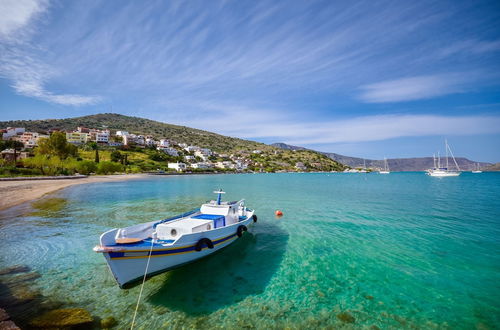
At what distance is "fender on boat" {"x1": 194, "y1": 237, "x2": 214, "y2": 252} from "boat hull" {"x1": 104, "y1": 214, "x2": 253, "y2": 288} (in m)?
0.10

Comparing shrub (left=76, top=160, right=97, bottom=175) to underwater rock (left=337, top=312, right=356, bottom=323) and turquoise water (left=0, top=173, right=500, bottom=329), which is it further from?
underwater rock (left=337, top=312, right=356, bottom=323)

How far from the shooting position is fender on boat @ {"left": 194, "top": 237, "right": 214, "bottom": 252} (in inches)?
402

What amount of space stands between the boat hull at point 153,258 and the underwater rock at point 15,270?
235 inches

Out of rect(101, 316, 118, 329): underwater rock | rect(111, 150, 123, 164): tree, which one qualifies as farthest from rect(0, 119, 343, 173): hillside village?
rect(101, 316, 118, 329): underwater rock

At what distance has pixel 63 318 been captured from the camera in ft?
22.7

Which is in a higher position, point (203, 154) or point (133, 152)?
point (203, 154)

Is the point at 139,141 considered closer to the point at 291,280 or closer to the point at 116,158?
the point at 116,158

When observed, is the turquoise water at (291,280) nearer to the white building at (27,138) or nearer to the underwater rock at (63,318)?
the underwater rock at (63,318)

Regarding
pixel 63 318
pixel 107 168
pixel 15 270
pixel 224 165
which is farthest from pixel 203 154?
pixel 63 318

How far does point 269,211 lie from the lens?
25.2 meters

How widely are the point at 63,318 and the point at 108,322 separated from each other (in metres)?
1.29

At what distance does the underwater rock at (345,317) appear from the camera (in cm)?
745

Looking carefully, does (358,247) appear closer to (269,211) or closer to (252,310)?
(252,310)

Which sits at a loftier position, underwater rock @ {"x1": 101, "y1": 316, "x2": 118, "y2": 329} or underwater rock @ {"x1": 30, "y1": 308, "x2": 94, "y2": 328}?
underwater rock @ {"x1": 30, "y1": 308, "x2": 94, "y2": 328}
